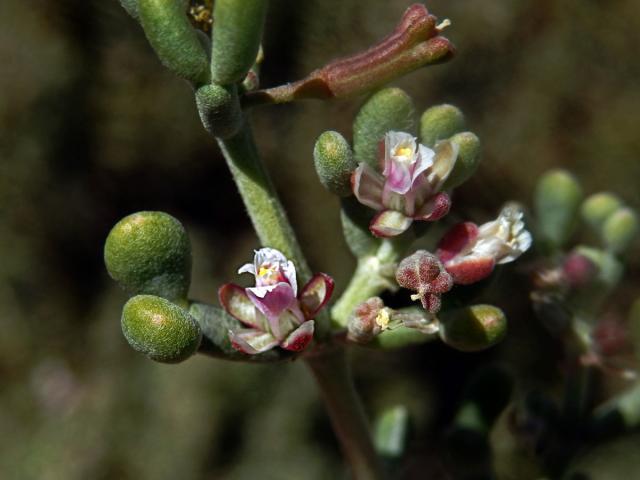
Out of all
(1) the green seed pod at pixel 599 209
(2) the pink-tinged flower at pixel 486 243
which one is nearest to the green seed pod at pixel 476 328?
(2) the pink-tinged flower at pixel 486 243

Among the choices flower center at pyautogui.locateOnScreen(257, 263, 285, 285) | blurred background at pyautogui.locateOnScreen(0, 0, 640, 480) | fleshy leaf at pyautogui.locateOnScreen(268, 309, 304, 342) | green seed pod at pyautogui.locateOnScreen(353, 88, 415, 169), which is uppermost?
green seed pod at pyautogui.locateOnScreen(353, 88, 415, 169)

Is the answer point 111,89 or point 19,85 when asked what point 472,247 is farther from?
point 19,85

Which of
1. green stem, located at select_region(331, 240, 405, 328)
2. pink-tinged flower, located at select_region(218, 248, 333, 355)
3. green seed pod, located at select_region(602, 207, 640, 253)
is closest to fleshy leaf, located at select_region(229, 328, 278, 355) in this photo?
pink-tinged flower, located at select_region(218, 248, 333, 355)

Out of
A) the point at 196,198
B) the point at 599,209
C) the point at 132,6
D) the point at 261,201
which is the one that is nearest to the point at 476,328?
the point at 261,201

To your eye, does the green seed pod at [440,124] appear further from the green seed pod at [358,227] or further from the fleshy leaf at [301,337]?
the fleshy leaf at [301,337]

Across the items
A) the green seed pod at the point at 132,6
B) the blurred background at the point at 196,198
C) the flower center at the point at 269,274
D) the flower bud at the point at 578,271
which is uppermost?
the green seed pod at the point at 132,6

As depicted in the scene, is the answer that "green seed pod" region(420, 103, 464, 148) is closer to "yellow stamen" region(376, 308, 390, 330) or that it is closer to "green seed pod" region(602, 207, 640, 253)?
"yellow stamen" region(376, 308, 390, 330)
